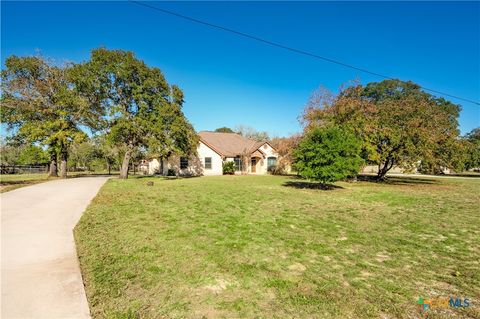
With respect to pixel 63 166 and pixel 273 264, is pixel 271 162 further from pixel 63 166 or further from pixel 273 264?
pixel 273 264

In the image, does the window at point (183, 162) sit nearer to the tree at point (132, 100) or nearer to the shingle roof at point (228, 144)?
the shingle roof at point (228, 144)

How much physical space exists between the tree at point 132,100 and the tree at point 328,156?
11.5 metres

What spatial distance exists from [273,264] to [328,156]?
1154 cm

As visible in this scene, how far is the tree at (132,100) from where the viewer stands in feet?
68.1

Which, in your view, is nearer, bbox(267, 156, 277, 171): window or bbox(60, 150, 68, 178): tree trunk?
bbox(60, 150, 68, 178): tree trunk

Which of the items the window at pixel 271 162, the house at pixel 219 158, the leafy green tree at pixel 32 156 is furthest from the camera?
the leafy green tree at pixel 32 156

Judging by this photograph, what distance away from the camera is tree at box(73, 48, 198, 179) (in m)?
20.8

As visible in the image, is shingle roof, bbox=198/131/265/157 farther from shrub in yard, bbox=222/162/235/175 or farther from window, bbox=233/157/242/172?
shrub in yard, bbox=222/162/235/175

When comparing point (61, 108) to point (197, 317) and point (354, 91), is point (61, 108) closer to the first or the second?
point (197, 317)

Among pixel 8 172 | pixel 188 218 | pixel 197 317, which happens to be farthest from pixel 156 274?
pixel 8 172

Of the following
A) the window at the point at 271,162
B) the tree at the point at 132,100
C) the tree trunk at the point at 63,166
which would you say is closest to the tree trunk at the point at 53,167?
the tree trunk at the point at 63,166

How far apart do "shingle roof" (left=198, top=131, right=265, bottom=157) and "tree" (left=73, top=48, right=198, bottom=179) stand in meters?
8.92

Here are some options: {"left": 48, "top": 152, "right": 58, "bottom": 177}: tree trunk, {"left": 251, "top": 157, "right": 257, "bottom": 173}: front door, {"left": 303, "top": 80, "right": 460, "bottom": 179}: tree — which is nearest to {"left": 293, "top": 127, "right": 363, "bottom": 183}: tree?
{"left": 303, "top": 80, "right": 460, "bottom": 179}: tree

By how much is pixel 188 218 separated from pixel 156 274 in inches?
148
